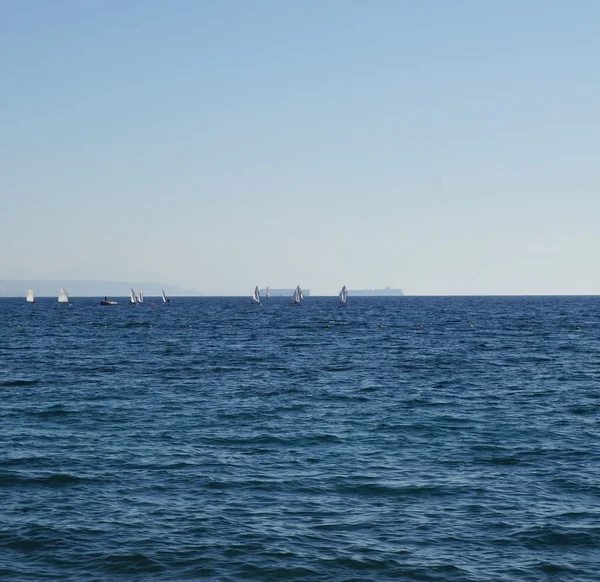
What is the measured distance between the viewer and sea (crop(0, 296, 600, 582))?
20.9 m

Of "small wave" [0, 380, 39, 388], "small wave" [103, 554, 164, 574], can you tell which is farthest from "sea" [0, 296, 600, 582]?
"small wave" [0, 380, 39, 388]

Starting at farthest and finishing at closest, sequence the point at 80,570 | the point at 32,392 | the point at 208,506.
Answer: the point at 32,392, the point at 208,506, the point at 80,570

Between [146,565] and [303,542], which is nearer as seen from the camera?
[146,565]

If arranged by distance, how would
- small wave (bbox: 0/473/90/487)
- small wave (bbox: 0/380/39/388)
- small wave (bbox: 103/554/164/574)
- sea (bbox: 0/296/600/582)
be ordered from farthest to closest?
1. small wave (bbox: 0/380/39/388)
2. small wave (bbox: 0/473/90/487)
3. sea (bbox: 0/296/600/582)
4. small wave (bbox: 103/554/164/574)

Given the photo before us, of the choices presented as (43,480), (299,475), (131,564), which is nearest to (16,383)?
(43,480)

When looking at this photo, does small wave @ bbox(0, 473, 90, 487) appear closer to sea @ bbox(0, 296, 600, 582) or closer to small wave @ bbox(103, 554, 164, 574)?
sea @ bbox(0, 296, 600, 582)

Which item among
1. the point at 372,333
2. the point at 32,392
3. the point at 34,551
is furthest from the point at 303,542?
the point at 372,333

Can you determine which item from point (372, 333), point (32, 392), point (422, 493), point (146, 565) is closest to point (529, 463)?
point (422, 493)

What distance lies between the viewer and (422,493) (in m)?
27.1

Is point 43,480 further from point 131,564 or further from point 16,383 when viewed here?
point 16,383

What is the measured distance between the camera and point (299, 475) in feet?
96.8

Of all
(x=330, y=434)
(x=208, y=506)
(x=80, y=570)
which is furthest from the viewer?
(x=330, y=434)

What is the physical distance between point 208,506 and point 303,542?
4.56 m

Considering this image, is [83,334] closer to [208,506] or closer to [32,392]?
[32,392]
